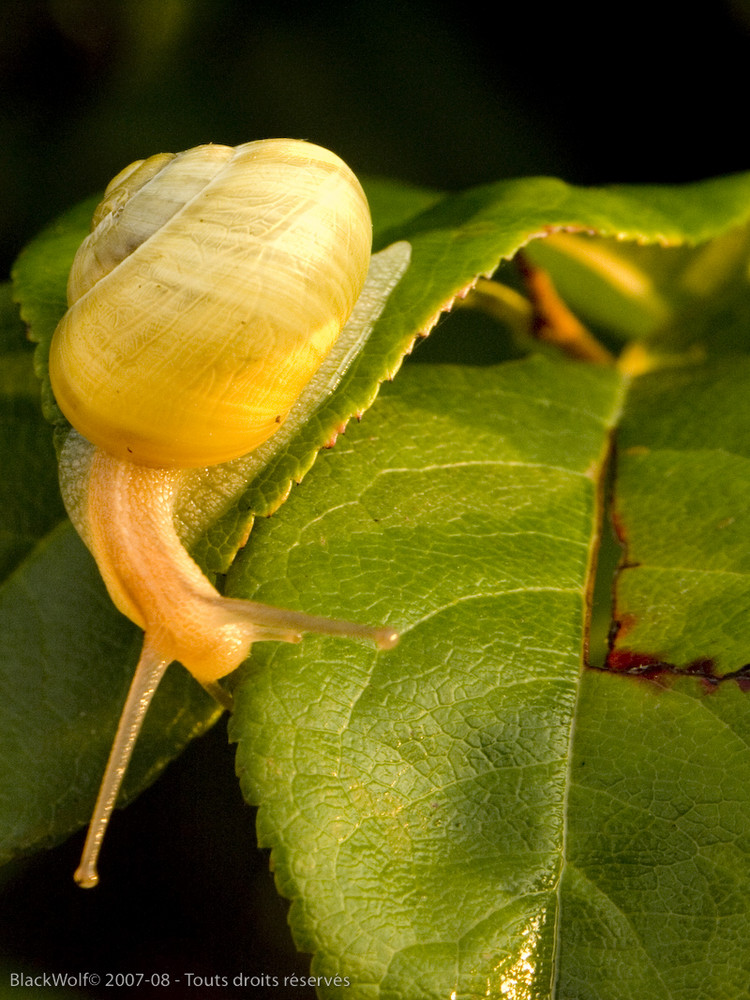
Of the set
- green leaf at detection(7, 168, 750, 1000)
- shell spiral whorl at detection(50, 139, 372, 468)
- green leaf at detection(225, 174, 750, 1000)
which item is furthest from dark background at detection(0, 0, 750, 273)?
green leaf at detection(225, 174, 750, 1000)

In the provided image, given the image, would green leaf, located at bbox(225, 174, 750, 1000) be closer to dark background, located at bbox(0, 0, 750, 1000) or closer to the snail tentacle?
the snail tentacle

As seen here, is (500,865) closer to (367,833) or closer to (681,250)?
(367,833)

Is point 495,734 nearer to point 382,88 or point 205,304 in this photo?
point 205,304

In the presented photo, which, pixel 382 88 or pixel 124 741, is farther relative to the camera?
pixel 382 88

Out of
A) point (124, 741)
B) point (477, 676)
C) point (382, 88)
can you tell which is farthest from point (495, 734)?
point (382, 88)

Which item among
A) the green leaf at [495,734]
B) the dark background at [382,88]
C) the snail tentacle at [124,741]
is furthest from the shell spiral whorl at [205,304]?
the dark background at [382,88]

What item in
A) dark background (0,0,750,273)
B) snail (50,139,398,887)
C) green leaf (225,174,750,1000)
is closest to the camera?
green leaf (225,174,750,1000)
